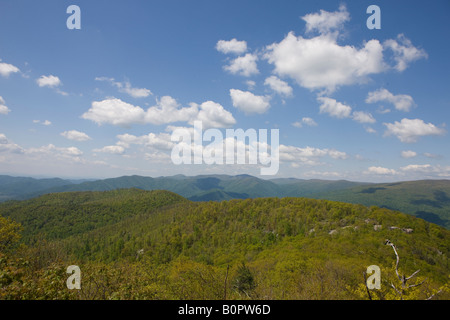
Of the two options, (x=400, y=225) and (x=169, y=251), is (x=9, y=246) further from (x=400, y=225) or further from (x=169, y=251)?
(x=400, y=225)

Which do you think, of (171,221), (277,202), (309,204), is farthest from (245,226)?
(171,221)

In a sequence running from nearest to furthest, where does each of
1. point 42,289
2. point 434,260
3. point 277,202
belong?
point 42,289 < point 434,260 < point 277,202

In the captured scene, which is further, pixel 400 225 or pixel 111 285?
pixel 400 225
